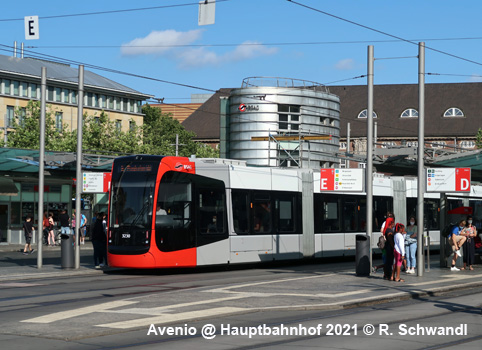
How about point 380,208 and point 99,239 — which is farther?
point 380,208

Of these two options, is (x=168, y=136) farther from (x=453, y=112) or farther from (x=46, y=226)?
(x=46, y=226)

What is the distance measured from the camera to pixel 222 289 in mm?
18500

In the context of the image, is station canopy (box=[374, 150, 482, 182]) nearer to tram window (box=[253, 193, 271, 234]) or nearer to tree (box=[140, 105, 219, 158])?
tram window (box=[253, 193, 271, 234])

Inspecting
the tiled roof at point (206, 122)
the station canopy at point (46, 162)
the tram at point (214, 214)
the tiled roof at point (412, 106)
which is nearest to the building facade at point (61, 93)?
the tiled roof at point (412, 106)

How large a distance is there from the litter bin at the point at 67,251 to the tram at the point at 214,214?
2.43 m

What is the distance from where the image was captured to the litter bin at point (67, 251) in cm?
2569

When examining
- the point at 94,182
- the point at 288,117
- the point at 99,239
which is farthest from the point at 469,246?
the point at 288,117

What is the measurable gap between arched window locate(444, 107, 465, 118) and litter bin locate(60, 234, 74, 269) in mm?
88240

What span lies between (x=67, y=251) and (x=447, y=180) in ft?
36.8

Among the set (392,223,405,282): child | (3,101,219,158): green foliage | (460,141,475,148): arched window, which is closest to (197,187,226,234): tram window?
(392,223,405,282): child

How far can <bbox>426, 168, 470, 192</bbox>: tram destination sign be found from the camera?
23797 millimetres

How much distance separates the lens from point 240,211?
25.5 meters

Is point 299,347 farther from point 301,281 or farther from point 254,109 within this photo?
point 254,109

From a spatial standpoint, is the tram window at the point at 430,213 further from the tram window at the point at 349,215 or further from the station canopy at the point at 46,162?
the station canopy at the point at 46,162
